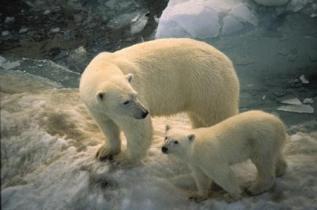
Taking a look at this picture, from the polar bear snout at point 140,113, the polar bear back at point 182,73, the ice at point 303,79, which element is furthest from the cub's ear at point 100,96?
the ice at point 303,79

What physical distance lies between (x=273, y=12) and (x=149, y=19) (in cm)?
188

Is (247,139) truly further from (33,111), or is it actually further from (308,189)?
(33,111)

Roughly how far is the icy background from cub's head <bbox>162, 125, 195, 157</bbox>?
17.3 inches

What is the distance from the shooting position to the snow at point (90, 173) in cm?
383

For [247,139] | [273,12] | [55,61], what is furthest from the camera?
[273,12]

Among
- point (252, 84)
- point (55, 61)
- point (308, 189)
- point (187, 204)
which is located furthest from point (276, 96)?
point (55, 61)

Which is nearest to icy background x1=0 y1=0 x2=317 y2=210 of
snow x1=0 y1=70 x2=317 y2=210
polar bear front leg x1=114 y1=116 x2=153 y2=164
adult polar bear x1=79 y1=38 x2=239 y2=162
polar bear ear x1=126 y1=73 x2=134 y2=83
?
snow x1=0 y1=70 x2=317 y2=210

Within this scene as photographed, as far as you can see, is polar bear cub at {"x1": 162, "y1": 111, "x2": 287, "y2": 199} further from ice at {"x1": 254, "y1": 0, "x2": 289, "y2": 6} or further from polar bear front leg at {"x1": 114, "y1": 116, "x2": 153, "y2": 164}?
ice at {"x1": 254, "y1": 0, "x2": 289, "y2": 6}

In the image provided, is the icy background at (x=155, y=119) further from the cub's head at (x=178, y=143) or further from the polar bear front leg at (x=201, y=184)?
the cub's head at (x=178, y=143)

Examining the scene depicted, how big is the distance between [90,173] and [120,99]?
0.77 metres

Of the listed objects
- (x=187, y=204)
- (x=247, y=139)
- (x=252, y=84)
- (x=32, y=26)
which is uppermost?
(x=247, y=139)

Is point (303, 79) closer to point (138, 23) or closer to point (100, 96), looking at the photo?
point (138, 23)

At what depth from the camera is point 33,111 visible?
4758mm

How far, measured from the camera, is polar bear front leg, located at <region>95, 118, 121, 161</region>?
14.1 ft
